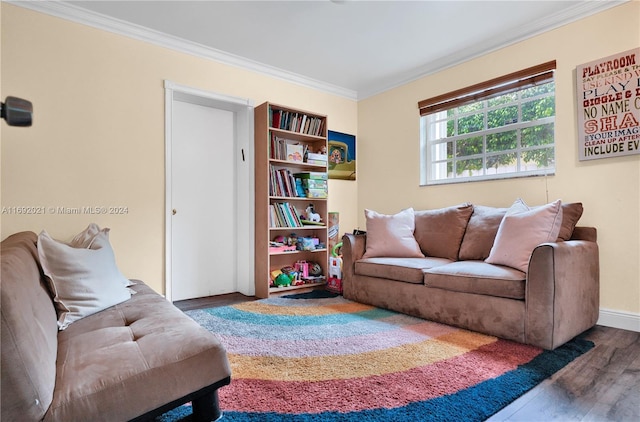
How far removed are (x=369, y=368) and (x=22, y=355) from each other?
4.60 feet

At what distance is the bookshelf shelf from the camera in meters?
3.26

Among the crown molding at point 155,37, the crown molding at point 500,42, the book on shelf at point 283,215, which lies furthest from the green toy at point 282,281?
the crown molding at point 500,42

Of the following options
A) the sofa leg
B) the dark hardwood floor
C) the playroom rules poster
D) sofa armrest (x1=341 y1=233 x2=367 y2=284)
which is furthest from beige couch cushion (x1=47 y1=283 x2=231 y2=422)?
the playroom rules poster

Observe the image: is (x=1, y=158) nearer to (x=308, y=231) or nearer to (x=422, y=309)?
(x=308, y=231)

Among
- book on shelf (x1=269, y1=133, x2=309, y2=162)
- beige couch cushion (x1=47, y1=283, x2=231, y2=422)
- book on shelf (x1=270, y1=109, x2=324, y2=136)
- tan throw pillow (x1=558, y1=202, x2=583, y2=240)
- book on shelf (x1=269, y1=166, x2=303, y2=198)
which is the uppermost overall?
book on shelf (x1=270, y1=109, x2=324, y2=136)

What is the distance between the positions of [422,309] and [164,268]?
2.24 m

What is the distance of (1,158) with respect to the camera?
2.22 metres

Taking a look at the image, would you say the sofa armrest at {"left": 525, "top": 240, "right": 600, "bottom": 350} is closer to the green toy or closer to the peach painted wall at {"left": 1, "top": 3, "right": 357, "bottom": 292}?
the green toy

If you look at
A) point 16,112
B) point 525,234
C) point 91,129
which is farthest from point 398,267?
point 91,129

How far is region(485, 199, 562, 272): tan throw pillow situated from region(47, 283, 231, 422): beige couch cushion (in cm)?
193

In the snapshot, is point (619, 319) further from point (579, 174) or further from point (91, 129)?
point (91, 129)

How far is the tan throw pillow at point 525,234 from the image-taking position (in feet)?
6.88

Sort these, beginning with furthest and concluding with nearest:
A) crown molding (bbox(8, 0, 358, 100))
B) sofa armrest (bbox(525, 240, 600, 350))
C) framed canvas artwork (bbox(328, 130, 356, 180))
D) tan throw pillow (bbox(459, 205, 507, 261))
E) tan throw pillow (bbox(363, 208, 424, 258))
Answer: framed canvas artwork (bbox(328, 130, 356, 180)) → tan throw pillow (bbox(363, 208, 424, 258)) → tan throw pillow (bbox(459, 205, 507, 261)) → crown molding (bbox(8, 0, 358, 100)) → sofa armrest (bbox(525, 240, 600, 350))

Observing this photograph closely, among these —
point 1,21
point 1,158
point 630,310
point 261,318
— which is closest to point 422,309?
point 261,318
